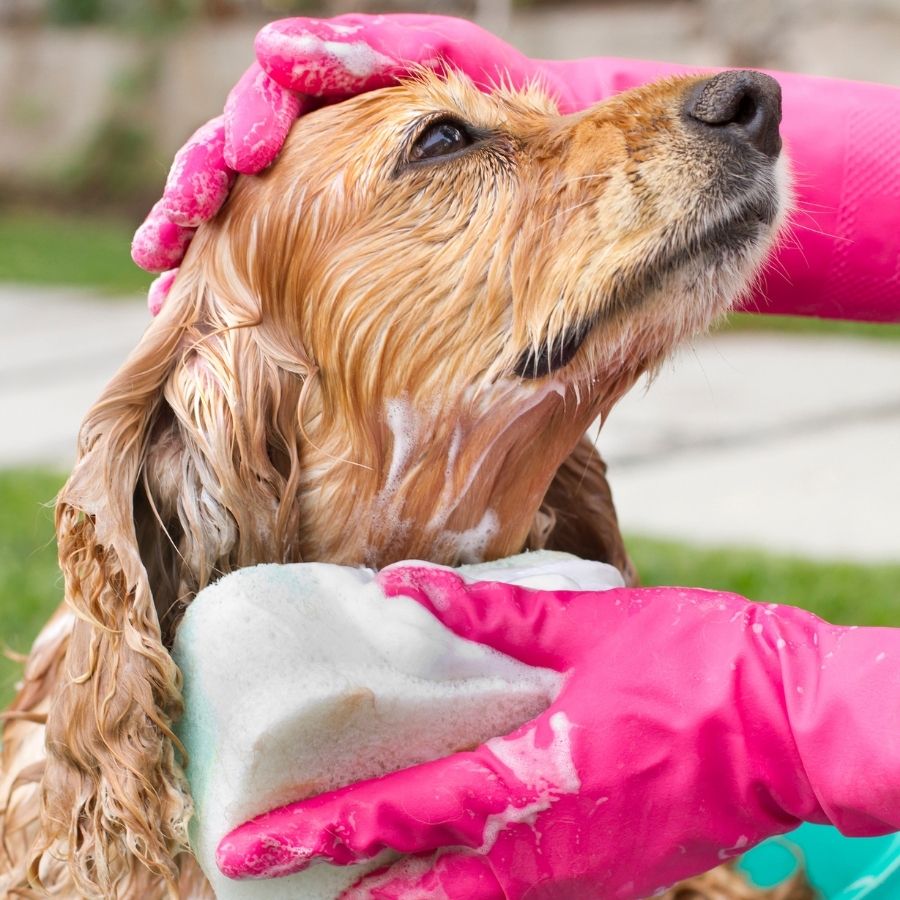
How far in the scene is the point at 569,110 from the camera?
303 cm

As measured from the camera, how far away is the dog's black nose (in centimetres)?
245

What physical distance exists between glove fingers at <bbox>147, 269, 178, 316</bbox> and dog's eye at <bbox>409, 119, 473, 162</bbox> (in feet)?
1.89

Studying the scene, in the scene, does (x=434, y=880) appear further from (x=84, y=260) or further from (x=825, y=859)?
(x=84, y=260)

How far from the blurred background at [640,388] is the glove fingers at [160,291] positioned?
781 mm

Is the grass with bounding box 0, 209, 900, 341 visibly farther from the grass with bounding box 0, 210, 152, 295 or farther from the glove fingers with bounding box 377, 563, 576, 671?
the glove fingers with bounding box 377, 563, 576, 671

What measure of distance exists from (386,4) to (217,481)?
45.9ft

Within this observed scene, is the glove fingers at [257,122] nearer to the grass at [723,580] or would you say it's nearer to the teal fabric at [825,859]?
the teal fabric at [825,859]

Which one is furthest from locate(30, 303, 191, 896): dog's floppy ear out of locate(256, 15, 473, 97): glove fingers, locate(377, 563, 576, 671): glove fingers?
locate(256, 15, 473, 97): glove fingers

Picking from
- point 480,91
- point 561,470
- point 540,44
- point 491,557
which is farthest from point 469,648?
point 540,44

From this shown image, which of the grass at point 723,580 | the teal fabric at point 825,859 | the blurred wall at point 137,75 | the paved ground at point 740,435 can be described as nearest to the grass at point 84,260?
the paved ground at point 740,435

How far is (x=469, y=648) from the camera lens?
2.34 metres

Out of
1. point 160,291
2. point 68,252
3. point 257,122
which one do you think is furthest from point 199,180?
point 68,252

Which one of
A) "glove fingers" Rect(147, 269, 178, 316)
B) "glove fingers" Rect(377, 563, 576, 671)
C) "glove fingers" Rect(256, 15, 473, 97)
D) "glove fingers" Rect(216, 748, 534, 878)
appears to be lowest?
"glove fingers" Rect(216, 748, 534, 878)

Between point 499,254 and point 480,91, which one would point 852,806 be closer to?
point 499,254
